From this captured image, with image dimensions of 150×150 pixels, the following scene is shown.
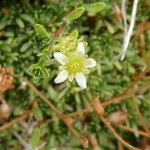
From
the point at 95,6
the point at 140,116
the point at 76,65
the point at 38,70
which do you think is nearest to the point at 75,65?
the point at 76,65

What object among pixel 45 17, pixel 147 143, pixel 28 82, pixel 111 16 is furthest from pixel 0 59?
pixel 147 143

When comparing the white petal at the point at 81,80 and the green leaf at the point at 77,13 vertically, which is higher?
the green leaf at the point at 77,13

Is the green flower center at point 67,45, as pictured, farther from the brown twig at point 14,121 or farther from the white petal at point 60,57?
the brown twig at point 14,121

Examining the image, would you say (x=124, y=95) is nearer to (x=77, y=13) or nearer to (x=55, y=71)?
(x=55, y=71)

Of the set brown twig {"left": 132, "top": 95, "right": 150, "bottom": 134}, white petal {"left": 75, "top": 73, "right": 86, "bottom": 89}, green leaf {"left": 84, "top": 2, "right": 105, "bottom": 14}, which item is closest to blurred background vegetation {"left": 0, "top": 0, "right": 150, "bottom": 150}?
brown twig {"left": 132, "top": 95, "right": 150, "bottom": 134}

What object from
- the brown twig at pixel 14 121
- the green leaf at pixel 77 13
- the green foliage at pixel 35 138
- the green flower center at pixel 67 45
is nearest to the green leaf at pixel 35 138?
the green foliage at pixel 35 138

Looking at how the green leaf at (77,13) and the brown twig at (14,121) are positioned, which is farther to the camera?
the brown twig at (14,121)

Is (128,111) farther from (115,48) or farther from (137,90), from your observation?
(115,48)
